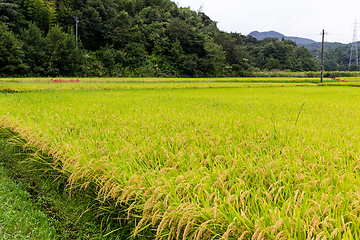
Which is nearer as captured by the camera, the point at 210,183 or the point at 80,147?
the point at 210,183

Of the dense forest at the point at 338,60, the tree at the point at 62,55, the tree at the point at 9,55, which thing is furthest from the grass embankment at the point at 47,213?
the dense forest at the point at 338,60

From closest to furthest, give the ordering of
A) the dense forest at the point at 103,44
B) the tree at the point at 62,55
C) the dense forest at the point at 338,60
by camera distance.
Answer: the dense forest at the point at 103,44, the tree at the point at 62,55, the dense forest at the point at 338,60

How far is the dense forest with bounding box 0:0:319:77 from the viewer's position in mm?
27156

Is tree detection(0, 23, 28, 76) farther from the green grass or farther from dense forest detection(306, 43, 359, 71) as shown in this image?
dense forest detection(306, 43, 359, 71)

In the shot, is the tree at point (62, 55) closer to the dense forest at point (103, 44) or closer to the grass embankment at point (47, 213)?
the dense forest at point (103, 44)

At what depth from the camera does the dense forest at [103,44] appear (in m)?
27.2

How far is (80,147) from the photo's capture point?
2.11 meters

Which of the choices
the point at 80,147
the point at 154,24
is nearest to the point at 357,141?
the point at 80,147

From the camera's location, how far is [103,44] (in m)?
37.4

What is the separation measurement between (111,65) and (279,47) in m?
44.7

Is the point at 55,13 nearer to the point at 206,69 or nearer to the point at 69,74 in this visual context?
the point at 69,74

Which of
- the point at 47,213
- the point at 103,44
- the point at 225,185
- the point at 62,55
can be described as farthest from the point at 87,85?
the point at 103,44

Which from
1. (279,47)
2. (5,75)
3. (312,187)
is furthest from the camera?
(279,47)

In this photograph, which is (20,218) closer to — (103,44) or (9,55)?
(9,55)
